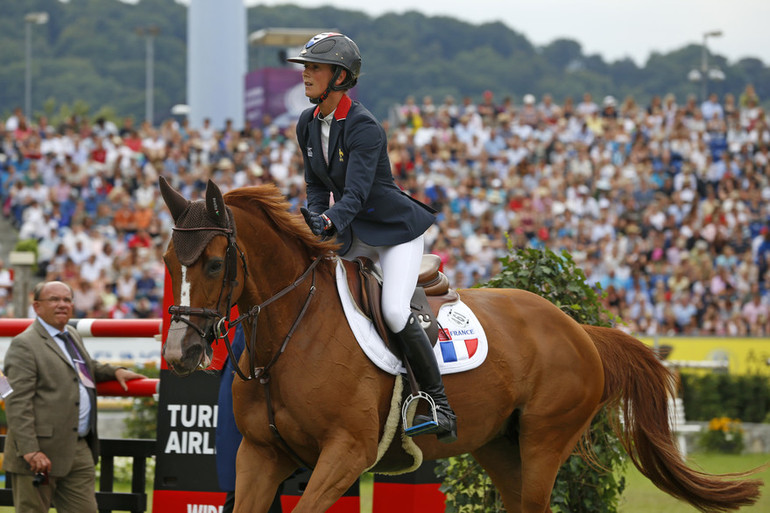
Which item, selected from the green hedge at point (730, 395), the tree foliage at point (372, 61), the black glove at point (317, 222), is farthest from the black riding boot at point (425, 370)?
the tree foliage at point (372, 61)

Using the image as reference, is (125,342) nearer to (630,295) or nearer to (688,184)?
(630,295)

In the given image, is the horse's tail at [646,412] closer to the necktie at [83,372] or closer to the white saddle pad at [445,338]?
the white saddle pad at [445,338]

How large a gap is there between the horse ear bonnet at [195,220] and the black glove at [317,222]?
1.18 ft

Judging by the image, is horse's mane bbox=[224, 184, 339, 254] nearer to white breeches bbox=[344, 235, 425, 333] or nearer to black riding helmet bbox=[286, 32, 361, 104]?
white breeches bbox=[344, 235, 425, 333]

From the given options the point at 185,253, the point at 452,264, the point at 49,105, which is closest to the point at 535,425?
the point at 185,253

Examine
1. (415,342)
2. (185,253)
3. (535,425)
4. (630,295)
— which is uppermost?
(185,253)

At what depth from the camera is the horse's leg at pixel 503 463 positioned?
19.1 ft

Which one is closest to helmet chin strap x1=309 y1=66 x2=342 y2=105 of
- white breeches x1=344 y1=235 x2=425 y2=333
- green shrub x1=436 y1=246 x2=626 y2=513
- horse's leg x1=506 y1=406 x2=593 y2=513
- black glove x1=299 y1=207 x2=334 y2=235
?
black glove x1=299 y1=207 x2=334 y2=235

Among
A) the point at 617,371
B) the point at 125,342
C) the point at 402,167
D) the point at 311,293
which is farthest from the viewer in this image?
the point at 402,167

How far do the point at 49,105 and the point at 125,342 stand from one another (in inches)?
2064

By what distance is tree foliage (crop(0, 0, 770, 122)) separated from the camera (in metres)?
72.4

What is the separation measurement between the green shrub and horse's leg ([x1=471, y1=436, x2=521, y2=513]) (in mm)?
360

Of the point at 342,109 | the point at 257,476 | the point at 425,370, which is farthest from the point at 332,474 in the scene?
the point at 342,109

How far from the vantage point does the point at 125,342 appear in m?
12.2
